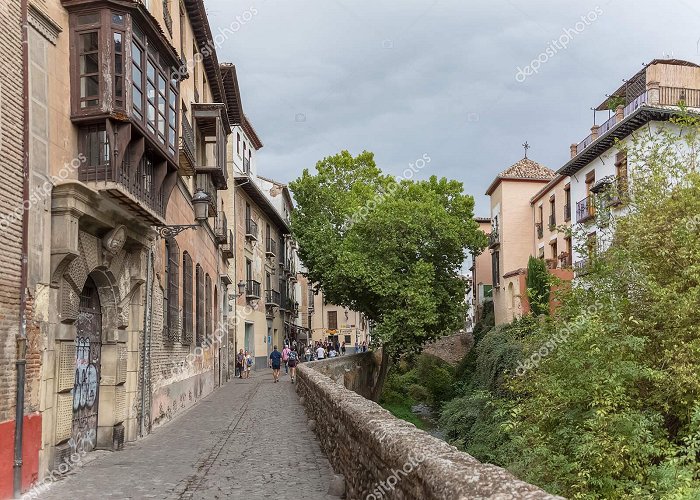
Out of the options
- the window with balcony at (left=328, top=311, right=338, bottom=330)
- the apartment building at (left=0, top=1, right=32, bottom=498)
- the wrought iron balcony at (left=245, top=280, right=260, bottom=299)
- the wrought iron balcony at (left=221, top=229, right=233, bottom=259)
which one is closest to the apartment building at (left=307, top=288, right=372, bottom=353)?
the window with balcony at (left=328, top=311, right=338, bottom=330)

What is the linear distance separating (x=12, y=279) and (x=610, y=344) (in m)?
7.72

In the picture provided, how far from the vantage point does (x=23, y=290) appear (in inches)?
333

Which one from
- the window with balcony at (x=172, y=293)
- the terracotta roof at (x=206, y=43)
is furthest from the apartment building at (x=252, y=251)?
the window with balcony at (x=172, y=293)

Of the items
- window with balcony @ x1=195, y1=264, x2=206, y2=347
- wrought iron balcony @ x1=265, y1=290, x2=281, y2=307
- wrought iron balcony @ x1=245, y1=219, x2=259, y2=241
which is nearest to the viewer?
window with balcony @ x1=195, y1=264, x2=206, y2=347

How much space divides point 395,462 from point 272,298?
40.9m

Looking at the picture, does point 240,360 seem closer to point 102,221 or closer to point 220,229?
point 220,229

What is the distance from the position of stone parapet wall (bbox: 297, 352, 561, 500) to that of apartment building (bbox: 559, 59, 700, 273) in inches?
631

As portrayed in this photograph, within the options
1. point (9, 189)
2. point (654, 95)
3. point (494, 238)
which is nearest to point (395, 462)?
point (9, 189)

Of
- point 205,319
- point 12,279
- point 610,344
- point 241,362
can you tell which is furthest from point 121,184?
point 241,362

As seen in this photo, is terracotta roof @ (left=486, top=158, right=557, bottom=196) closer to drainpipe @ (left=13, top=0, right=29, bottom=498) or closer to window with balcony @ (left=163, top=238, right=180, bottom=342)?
window with balcony @ (left=163, top=238, right=180, bottom=342)

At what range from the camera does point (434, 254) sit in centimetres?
3419

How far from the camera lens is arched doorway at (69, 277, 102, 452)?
11.2 meters

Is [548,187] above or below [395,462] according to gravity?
above

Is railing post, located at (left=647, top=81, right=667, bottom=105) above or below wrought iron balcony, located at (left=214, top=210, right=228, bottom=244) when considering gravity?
above
